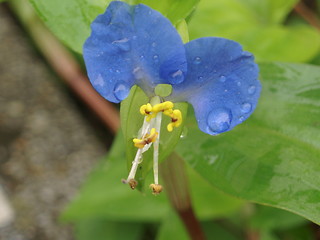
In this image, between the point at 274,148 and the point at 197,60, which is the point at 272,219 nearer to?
the point at 274,148

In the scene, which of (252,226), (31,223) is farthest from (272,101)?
(31,223)

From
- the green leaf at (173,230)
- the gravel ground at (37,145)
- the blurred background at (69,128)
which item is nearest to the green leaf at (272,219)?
Answer: the blurred background at (69,128)

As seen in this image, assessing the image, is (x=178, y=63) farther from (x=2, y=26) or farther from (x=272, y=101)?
(x=2, y=26)

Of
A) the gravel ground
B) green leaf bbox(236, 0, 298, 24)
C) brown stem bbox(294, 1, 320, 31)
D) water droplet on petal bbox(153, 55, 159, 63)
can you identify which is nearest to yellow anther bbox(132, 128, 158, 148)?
water droplet on petal bbox(153, 55, 159, 63)

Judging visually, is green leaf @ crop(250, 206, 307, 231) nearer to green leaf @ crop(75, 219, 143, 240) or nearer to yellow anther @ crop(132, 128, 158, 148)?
green leaf @ crop(75, 219, 143, 240)

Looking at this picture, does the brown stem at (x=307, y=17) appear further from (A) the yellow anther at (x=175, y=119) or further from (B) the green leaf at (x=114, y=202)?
(A) the yellow anther at (x=175, y=119)
